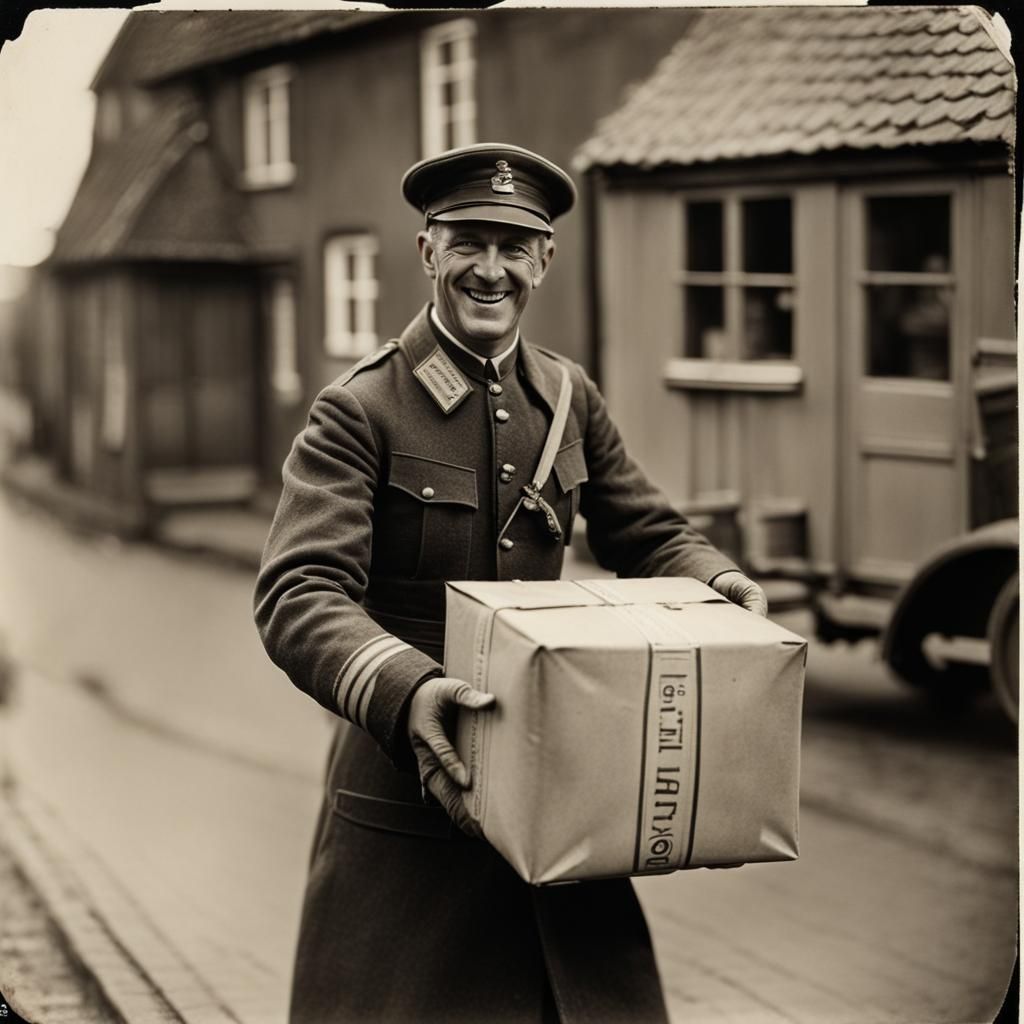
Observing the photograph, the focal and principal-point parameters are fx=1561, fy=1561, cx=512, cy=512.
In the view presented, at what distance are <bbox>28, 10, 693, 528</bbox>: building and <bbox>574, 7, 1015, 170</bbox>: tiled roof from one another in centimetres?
10

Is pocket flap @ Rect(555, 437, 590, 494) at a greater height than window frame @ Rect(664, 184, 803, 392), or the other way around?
window frame @ Rect(664, 184, 803, 392)

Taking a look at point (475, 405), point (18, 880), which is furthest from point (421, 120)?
point (18, 880)

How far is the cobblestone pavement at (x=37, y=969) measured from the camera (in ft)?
11.3

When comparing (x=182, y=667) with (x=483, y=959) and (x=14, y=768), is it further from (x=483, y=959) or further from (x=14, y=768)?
(x=483, y=959)

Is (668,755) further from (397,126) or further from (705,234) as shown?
(397,126)

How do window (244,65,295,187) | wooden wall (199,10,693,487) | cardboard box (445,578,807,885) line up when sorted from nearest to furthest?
cardboard box (445,578,807,885) → wooden wall (199,10,693,487) → window (244,65,295,187)

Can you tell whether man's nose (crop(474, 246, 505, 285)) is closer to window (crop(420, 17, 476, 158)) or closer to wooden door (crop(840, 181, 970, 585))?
wooden door (crop(840, 181, 970, 585))

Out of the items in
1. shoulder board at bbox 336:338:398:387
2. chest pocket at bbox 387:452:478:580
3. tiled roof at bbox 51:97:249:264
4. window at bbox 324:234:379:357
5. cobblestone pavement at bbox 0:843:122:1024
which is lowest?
cobblestone pavement at bbox 0:843:122:1024

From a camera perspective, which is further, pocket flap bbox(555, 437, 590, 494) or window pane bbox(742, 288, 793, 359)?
window pane bbox(742, 288, 793, 359)

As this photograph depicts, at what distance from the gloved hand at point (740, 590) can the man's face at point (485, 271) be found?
1.69ft

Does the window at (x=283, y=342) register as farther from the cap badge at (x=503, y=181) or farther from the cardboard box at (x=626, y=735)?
the cardboard box at (x=626, y=735)

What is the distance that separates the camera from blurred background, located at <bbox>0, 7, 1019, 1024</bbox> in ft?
12.1

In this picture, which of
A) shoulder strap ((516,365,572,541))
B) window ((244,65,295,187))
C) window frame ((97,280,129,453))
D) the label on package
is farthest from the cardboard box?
window frame ((97,280,129,453))

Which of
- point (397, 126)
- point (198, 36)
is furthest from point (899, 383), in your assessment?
point (198, 36)
